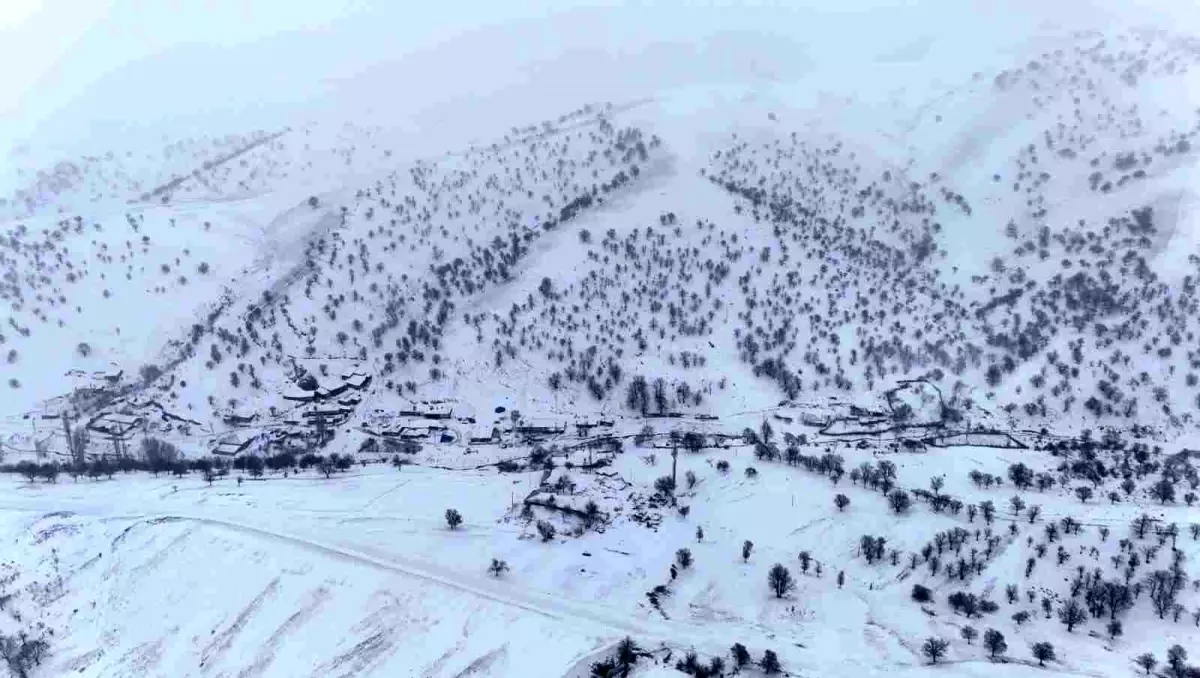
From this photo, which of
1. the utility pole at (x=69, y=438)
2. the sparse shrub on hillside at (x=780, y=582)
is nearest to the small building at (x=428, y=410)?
the utility pole at (x=69, y=438)

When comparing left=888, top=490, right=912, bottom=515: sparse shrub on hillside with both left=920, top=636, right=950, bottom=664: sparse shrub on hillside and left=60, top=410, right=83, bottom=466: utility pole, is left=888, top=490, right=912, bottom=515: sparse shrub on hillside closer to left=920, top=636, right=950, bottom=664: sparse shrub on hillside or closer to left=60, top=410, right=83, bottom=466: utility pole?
left=920, top=636, right=950, bottom=664: sparse shrub on hillside

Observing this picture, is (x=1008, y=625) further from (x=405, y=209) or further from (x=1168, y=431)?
(x=405, y=209)

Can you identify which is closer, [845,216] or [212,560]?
[212,560]

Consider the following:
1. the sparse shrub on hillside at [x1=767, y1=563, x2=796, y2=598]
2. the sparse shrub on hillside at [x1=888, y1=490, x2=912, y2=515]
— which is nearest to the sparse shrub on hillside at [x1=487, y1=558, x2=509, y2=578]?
the sparse shrub on hillside at [x1=767, y1=563, x2=796, y2=598]

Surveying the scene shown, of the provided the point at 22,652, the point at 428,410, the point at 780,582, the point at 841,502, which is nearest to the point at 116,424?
the point at 428,410

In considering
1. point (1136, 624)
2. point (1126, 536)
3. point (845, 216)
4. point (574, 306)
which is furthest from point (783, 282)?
point (1136, 624)

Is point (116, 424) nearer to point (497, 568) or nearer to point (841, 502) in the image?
point (497, 568)

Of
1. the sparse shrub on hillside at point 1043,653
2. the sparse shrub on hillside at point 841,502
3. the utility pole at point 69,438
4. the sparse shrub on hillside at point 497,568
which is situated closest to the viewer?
the sparse shrub on hillside at point 1043,653

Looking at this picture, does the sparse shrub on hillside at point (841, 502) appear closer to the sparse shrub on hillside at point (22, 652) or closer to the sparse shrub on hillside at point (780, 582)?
the sparse shrub on hillside at point (780, 582)
